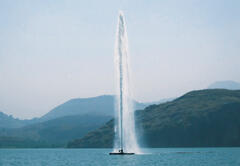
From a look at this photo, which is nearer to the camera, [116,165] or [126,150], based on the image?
[116,165]

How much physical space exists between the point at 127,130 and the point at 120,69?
1992 centimetres

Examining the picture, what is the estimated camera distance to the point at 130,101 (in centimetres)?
11206

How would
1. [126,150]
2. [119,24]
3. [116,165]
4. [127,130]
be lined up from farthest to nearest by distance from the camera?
→ [126,150] < [127,130] < [119,24] < [116,165]

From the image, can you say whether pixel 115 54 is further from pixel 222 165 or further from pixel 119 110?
pixel 222 165

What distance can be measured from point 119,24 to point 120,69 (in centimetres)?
1219

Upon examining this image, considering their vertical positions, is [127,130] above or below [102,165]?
above

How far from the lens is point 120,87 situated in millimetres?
112562

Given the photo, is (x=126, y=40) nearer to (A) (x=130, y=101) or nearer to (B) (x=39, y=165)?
(A) (x=130, y=101)

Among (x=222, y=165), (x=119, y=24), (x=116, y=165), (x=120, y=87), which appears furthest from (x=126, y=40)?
(x=222, y=165)

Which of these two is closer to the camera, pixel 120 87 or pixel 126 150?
pixel 120 87

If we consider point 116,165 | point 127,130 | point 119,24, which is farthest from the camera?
point 127,130

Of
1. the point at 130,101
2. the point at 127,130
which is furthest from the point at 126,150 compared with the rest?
the point at 130,101

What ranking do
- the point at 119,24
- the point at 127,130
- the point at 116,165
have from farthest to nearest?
the point at 127,130 < the point at 119,24 < the point at 116,165

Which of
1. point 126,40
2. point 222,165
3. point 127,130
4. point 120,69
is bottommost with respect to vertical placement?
point 222,165
